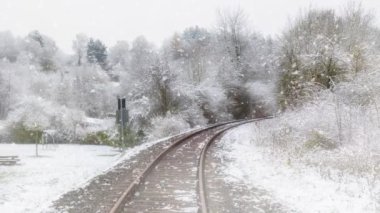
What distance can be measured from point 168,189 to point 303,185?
3347 millimetres

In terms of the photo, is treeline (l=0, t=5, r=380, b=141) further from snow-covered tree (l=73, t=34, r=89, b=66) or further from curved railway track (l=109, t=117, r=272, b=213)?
snow-covered tree (l=73, t=34, r=89, b=66)

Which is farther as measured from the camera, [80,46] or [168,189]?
[80,46]

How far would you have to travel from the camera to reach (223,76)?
55.6 m

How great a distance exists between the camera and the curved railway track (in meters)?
8.91

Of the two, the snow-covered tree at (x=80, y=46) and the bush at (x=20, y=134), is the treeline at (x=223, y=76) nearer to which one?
the bush at (x=20, y=134)

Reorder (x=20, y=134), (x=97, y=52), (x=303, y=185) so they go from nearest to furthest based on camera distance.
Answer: (x=303, y=185) → (x=20, y=134) → (x=97, y=52)

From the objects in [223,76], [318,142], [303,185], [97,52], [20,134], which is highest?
[97,52]

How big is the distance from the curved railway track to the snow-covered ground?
47.7 inches

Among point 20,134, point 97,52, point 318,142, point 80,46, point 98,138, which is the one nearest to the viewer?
point 318,142

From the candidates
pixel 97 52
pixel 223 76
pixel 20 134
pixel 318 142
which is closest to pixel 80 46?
pixel 97 52

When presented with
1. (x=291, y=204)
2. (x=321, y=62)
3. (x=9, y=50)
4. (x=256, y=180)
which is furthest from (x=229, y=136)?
(x=9, y=50)

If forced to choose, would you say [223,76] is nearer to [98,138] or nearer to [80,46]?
[98,138]

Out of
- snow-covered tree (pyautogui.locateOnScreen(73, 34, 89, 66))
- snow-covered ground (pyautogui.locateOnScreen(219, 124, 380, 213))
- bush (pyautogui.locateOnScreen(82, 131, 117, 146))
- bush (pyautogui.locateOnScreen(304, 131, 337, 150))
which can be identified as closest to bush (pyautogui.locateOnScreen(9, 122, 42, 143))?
bush (pyautogui.locateOnScreen(82, 131, 117, 146))

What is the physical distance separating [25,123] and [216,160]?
25.9m
